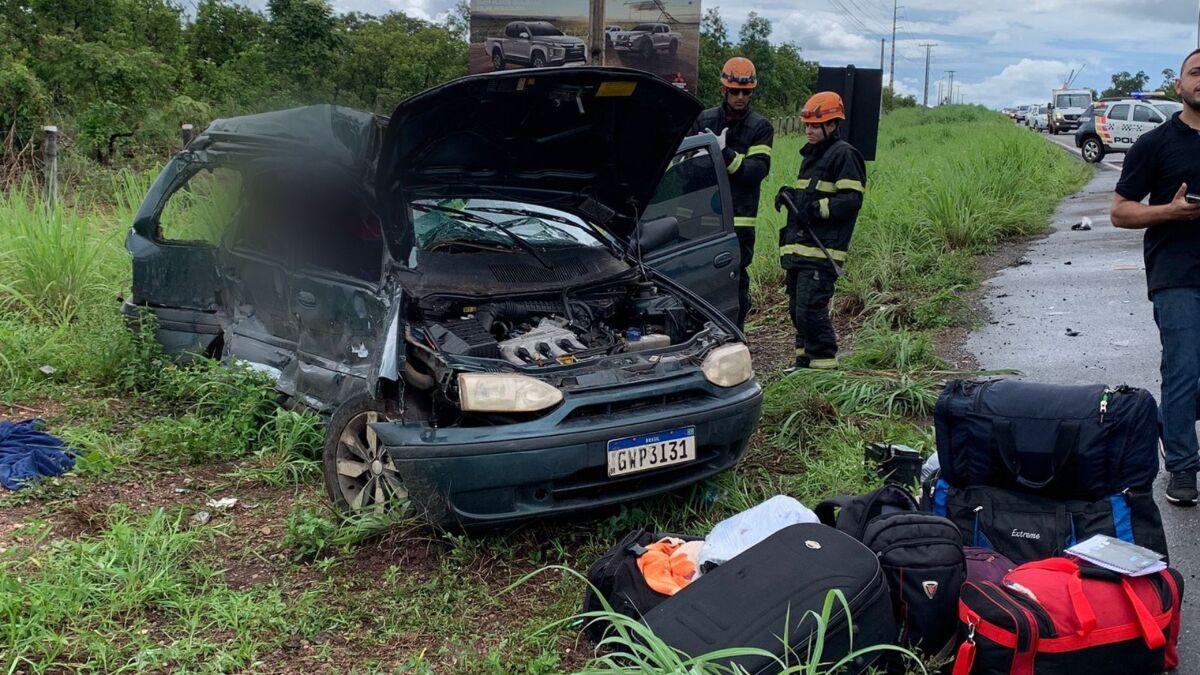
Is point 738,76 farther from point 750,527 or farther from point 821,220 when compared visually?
point 750,527

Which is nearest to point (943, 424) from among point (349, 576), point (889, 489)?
→ point (889, 489)

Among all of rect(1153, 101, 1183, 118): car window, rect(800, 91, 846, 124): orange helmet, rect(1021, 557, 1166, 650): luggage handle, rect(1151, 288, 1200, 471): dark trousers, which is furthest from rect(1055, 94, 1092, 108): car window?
rect(1021, 557, 1166, 650): luggage handle

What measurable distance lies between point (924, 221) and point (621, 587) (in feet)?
28.1

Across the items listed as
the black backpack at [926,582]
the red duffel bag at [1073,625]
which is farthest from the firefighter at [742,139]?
Answer: the red duffel bag at [1073,625]

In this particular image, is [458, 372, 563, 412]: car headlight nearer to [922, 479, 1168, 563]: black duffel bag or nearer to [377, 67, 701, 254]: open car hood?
[377, 67, 701, 254]: open car hood

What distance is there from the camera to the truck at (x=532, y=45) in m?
14.6

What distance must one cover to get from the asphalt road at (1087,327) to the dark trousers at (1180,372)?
242 millimetres

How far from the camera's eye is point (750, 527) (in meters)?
3.26

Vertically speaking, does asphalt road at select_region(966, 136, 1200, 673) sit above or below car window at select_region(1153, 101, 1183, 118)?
below

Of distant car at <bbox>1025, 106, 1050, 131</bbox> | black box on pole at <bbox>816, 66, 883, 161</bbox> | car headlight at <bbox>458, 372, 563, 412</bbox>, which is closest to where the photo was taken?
car headlight at <bbox>458, 372, 563, 412</bbox>

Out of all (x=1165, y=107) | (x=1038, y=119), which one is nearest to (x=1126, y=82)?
(x=1038, y=119)

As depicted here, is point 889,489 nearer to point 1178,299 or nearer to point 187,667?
point 1178,299

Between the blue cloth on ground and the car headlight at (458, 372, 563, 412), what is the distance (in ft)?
7.33

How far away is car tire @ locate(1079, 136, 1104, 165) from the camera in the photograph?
1033 inches
